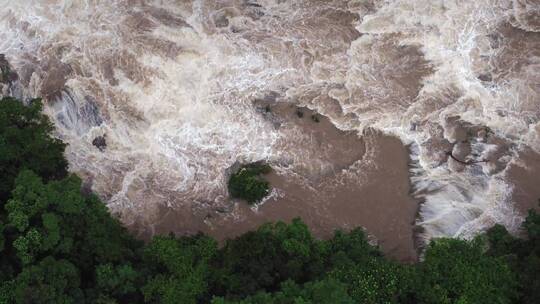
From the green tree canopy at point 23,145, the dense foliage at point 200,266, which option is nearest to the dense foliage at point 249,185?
the dense foliage at point 200,266

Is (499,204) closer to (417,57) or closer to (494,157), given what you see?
(494,157)

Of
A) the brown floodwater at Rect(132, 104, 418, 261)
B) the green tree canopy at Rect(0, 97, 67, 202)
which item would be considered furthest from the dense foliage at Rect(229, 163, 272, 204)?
the green tree canopy at Rect(0, 97, 67, 202)

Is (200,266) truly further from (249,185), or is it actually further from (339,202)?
(339,202)

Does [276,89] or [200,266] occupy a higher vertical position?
[276,89]

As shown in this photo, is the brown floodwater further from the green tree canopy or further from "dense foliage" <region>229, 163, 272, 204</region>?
the green tree canopy

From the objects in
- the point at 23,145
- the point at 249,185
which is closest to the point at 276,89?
the point at 249,185
